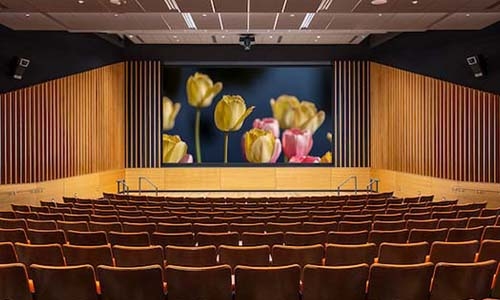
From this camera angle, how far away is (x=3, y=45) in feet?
39.0

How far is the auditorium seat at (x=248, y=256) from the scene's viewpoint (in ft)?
14.8

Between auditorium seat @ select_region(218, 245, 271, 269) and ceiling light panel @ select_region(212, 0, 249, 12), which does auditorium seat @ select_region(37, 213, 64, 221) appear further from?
ceiling light panel @ select_region(212, 0, 249, 12)

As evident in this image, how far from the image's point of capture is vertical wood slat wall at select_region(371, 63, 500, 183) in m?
12.7

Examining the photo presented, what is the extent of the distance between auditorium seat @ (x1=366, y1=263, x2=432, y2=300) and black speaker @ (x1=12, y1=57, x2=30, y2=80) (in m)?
10.4

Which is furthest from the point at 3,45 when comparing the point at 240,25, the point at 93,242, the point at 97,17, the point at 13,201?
the point at 93,242

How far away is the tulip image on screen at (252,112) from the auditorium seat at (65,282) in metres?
15.2

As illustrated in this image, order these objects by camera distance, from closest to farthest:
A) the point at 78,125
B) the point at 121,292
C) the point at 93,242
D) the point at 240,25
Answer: the point at 121,292
the point at 93,242
the point at 240,25
the point at 78,125

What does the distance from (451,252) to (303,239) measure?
1528 mm

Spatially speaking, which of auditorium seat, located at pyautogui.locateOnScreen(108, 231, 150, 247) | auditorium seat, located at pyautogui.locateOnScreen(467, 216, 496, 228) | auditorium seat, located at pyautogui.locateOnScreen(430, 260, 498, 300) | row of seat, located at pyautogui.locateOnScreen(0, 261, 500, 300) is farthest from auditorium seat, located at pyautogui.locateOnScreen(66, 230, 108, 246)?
auditorium seat, located at pyautogui.locateOnScreen(467, 216, 496, 228)

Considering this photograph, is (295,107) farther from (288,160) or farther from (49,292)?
(49,292)

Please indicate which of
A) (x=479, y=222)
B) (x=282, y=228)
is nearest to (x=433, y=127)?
(x=479, y=222)

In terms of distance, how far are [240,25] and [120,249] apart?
9.75 m

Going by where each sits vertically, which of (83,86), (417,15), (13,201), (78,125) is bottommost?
(13,201)

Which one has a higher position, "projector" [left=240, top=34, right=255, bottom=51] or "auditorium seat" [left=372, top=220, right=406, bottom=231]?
"projector" [left=240, top=34, right=255, bottom=51]
